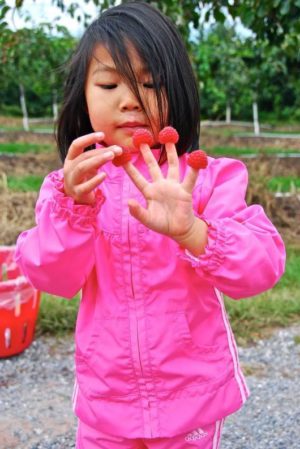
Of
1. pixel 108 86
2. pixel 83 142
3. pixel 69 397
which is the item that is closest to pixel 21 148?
pixel 69 397

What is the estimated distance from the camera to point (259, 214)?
1155 mm

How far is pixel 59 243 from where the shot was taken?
113 centimetres

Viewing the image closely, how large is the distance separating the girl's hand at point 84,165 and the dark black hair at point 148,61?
0.50 ft

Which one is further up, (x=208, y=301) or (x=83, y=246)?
(x=83, y=246)

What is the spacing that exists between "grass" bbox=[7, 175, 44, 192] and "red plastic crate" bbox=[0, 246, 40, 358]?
2.73 m

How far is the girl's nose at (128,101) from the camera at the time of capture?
3.80 ft

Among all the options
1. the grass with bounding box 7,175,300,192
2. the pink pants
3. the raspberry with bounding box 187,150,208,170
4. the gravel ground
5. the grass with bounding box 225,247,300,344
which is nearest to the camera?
the raspberry with bounding box 187,150,208,170

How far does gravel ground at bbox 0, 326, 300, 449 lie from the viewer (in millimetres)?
2258

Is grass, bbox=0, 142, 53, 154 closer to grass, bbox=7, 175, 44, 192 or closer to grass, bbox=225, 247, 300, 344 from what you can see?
grass, bbox=7, 175, 44, 192

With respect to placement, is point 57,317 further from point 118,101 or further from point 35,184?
point 35,184

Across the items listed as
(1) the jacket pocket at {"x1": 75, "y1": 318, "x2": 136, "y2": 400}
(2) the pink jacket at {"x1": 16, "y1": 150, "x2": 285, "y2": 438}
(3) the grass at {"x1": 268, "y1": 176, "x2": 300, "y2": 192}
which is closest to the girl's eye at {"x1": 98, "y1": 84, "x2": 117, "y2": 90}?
(2) the pink jacket at {"x1": 16, "y1": 150, "x2": 285, "y2": 438}

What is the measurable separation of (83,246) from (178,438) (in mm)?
401

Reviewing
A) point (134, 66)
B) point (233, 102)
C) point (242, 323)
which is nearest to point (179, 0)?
point (242, 323)

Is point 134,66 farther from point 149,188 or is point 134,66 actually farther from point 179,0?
point 179,0
